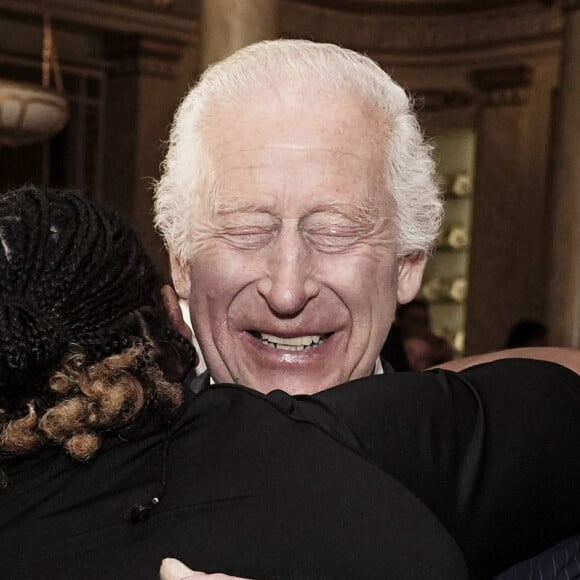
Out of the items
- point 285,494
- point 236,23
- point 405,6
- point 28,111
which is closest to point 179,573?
point 285,494

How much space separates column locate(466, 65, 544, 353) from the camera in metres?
11.0

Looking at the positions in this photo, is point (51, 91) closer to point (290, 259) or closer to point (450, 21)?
point (450, 21)

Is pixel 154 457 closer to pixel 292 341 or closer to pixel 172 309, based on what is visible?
pixel 172 309

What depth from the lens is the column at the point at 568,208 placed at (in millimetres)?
8219

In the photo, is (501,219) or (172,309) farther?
(501,219)

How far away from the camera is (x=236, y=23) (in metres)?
6.69

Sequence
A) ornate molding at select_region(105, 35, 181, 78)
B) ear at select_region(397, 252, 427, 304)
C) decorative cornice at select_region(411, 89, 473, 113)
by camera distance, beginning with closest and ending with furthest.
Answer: ear at select_region(397, 252, 427, 304) → ornate molding at select_region(105, 35, 181, 78) → decorative cornice at select_region(411, 89, 473, 113)

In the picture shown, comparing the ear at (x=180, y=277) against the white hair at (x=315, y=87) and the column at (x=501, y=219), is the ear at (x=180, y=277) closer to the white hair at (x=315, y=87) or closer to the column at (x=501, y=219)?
the white hair at (x=315, y=87)

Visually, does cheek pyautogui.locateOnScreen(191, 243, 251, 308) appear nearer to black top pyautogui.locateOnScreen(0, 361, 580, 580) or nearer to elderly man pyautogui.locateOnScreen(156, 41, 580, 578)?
elderly man pyautogui.locateOnScreen(156, 41, 580, 578)

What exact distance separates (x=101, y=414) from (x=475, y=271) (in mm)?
10256

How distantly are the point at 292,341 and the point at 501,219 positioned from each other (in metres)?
9.43

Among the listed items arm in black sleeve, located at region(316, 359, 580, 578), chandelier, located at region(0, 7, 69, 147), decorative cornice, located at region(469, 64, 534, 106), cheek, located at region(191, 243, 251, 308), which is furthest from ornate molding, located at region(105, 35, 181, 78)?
arm in black sleeve, located at region(316, 359, 580, 578)

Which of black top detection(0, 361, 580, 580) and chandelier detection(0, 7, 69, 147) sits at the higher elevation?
chandelier detection(0, 7, 69, 147)

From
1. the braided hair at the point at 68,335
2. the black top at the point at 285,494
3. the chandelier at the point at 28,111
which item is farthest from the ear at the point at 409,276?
the chandelier at the point at 28,111
